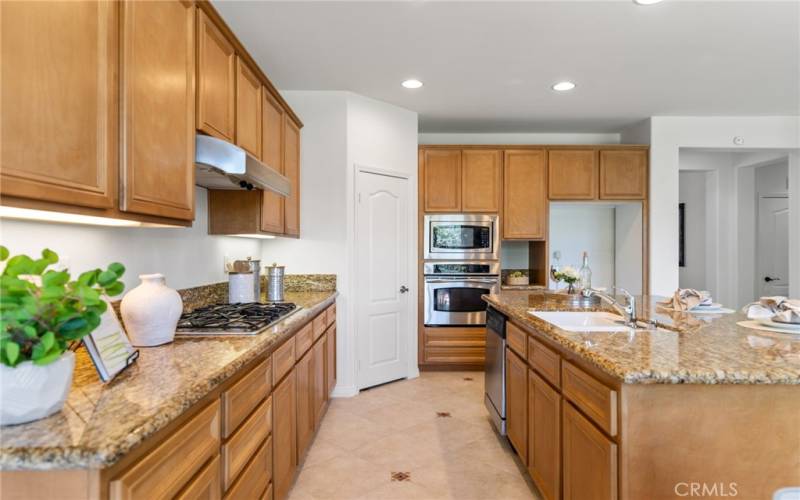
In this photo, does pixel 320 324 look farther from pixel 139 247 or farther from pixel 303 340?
pixel 139 247

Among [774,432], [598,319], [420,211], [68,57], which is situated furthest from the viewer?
[420,211]

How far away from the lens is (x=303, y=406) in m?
2.34

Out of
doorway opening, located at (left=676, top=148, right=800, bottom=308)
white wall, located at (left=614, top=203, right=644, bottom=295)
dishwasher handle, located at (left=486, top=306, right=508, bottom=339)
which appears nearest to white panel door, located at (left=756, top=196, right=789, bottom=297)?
doorway opening, located at (left=676, top=148, right=800, bottom=308)

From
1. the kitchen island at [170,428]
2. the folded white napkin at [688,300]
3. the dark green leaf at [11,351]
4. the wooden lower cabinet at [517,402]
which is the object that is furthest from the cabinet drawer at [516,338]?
the dark green leaf at [11,351]

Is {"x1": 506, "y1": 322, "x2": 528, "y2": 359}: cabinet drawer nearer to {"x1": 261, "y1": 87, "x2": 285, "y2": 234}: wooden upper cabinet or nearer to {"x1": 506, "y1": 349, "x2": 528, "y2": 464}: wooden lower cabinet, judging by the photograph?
{"x1": 506, "y1": 349, "x2": 528, "y2": 464}: wooden lower cabinet

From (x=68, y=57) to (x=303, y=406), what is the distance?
186 centimetres

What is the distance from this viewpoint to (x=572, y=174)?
4422 millimetres

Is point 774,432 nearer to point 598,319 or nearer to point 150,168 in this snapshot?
point 598,319

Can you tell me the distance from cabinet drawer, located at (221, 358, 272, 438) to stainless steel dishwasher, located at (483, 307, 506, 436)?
4.81 feet

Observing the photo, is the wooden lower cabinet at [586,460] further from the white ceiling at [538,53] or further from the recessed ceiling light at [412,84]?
the recessed ceiling light at [412,84]

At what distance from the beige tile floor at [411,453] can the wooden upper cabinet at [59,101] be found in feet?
5.83

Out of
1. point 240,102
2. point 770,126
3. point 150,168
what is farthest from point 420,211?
point 770,126

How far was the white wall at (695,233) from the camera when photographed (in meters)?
5.75

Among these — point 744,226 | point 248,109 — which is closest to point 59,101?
point 248,109
